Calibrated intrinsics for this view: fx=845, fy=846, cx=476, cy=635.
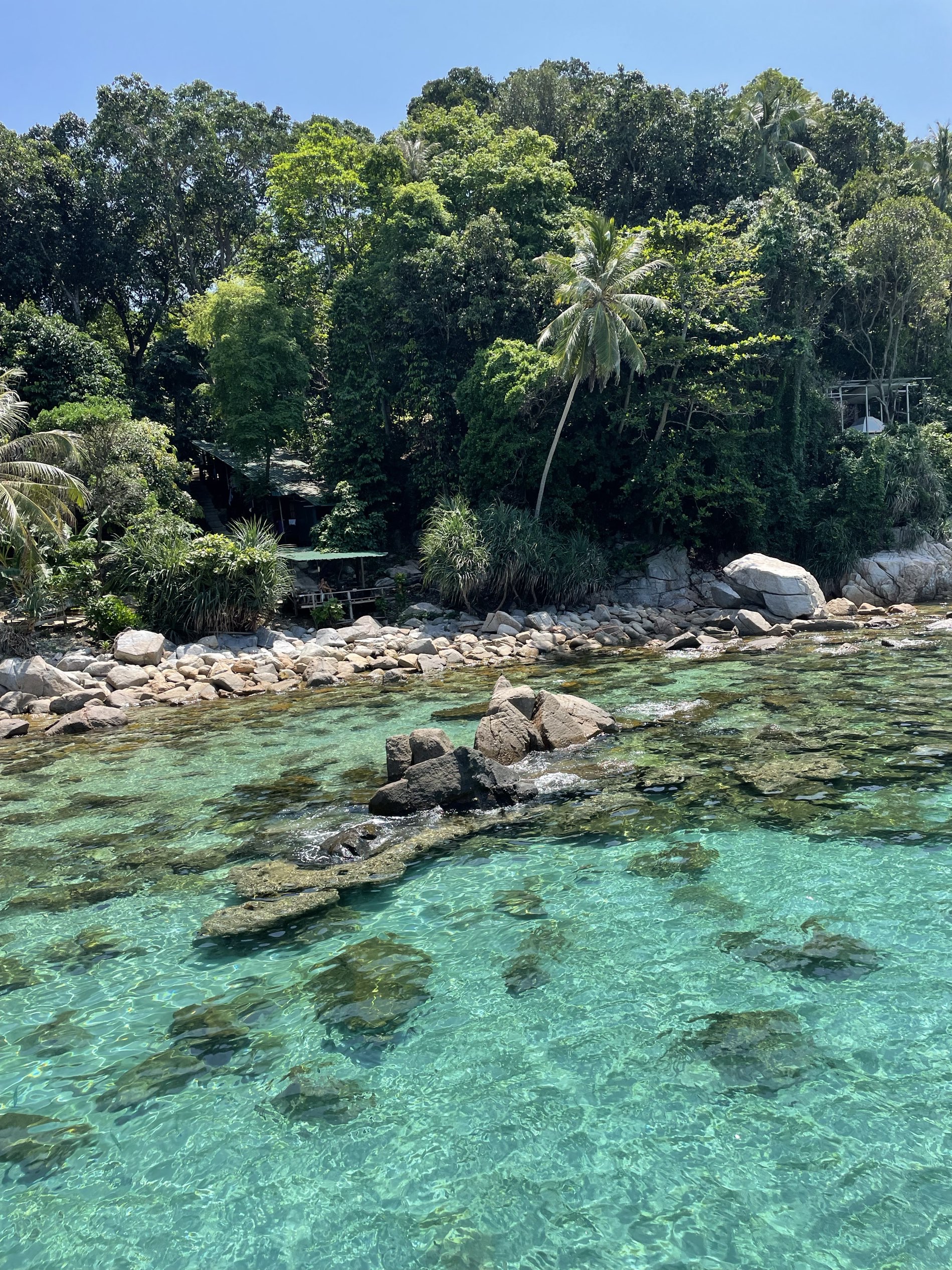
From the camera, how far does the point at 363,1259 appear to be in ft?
13.7

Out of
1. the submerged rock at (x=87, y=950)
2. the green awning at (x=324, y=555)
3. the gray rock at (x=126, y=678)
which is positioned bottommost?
the submerged rock at (x=87, y=950)

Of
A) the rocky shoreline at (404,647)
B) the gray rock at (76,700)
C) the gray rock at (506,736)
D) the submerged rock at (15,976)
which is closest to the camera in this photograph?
the submerged rock at (15,976)

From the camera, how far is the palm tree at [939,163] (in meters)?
43.5

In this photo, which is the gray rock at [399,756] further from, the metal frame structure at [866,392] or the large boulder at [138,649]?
the metal frame structure at [866,392]

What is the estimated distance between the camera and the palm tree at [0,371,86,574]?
19.0 metres

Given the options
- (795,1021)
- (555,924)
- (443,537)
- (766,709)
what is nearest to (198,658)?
(443,537)

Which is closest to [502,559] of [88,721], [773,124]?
[88,721]

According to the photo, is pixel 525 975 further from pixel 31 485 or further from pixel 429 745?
pixel 31 485

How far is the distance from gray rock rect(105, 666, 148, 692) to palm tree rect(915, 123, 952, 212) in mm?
45559

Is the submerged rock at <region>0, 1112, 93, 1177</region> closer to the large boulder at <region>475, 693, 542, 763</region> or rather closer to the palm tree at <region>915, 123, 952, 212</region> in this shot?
the large boulder at <region>475, 693, 542, 763</region>

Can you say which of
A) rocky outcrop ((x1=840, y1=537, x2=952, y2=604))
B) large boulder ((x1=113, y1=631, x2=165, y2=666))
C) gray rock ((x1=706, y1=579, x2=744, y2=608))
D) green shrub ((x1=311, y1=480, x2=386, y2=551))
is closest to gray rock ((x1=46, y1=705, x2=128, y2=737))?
large boulder ((x1=113, y1=631, x2=165, y2=666))

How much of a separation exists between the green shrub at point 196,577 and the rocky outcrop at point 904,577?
1914 centimetres

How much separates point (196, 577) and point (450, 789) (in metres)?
14.3

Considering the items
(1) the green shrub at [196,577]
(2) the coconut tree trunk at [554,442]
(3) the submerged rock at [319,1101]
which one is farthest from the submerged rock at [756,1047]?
(2) the coconut tree trunk at [554,442]
